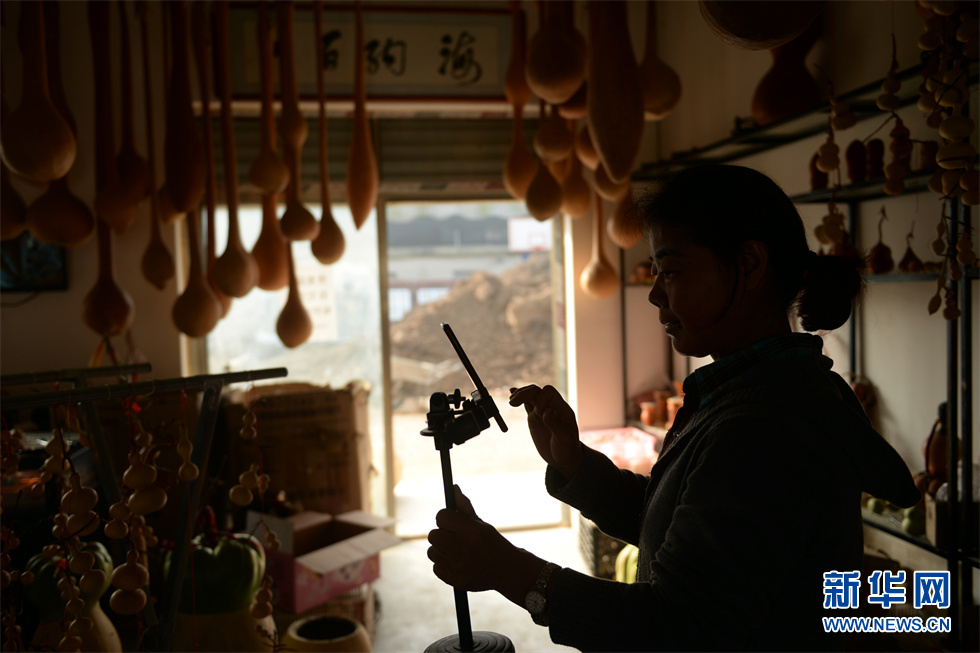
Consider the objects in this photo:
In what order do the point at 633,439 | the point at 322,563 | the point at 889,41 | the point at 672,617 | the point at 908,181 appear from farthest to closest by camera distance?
the point at 633,439, the point at 322,563, the point at 889,41, the point at 908,181, the point at 672,617

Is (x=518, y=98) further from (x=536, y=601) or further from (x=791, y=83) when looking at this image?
(x=536, y=601)

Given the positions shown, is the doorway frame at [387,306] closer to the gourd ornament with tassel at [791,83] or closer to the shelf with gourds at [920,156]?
the shelf with gourds at [920,156]

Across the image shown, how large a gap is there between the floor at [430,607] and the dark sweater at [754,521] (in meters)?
1.69

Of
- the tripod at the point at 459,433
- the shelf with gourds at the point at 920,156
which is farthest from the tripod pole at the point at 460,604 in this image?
the shelf with gourds at the point at 920,156

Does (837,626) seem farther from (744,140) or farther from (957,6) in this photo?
(744,140)

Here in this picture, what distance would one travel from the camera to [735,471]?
1.96 feet

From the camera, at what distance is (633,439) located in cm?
297

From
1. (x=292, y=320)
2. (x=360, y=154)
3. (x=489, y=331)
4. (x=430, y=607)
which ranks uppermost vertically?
(x=360, y=154)

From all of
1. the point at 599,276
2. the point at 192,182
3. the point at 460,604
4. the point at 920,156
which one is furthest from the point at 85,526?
the point at 599,276

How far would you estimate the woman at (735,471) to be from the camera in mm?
585

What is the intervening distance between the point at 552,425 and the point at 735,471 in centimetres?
30

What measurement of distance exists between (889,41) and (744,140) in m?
0.48

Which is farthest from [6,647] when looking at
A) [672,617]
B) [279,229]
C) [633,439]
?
[633,439]

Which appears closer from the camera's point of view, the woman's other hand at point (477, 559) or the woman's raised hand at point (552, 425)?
the woman's other hand at point (477, 559)
